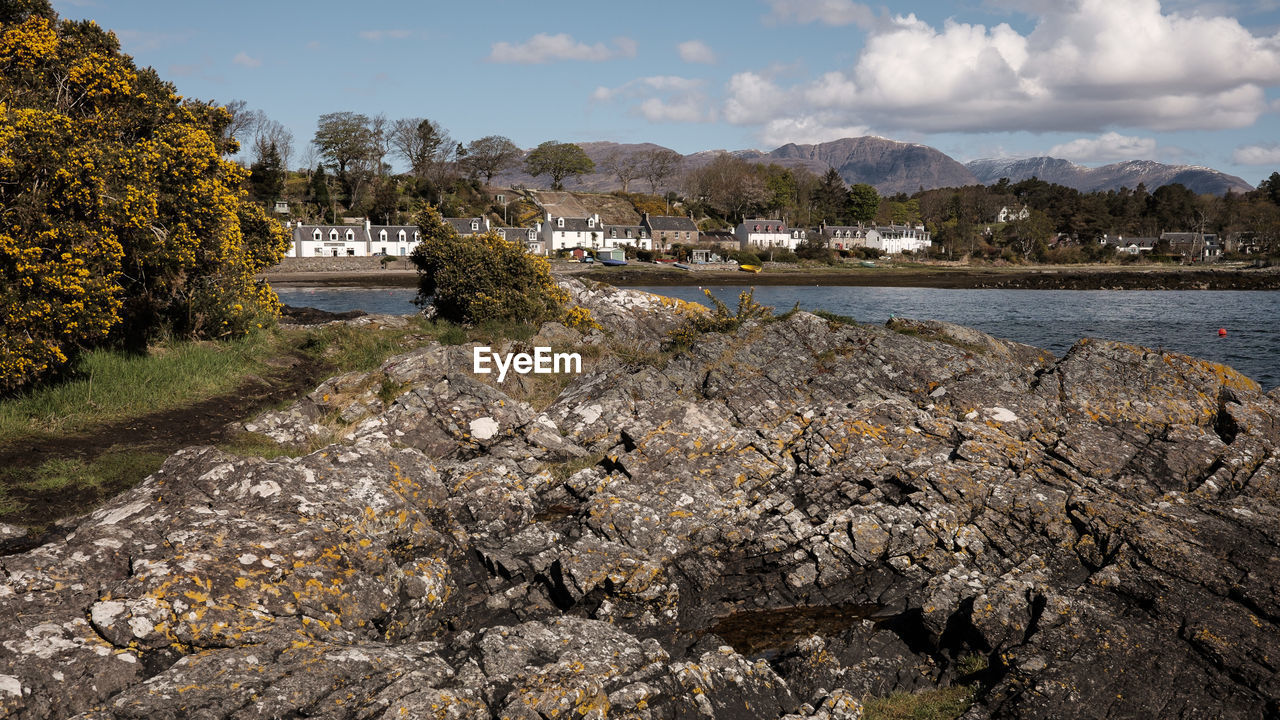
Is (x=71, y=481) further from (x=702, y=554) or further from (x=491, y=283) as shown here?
(x=491, y=283)

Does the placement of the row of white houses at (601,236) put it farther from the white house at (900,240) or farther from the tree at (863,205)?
the tree at (863,205)

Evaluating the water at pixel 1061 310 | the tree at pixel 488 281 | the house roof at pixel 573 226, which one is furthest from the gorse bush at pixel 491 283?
the house roof at pixel 573 226

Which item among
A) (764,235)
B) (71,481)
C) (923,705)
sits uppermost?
(764,235)

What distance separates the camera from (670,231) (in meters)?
121

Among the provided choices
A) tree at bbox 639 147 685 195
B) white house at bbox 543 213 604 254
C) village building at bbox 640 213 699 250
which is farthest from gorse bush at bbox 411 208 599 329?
tree at bbox 639 147 685 195

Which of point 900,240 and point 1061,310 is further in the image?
point 900,240

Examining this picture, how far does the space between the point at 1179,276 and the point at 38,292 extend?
353ft

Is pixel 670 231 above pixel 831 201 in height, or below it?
below

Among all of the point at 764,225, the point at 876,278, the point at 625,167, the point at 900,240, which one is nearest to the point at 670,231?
the point at 764,225

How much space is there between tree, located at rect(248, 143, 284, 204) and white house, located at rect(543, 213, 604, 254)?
120ft

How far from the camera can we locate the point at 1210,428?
14.9 metres

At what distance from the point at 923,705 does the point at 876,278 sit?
8786cm

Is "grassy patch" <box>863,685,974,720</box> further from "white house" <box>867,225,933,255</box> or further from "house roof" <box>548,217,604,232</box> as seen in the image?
"white house" <box>867,225,933,255</box>

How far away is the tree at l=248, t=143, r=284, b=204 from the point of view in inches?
3802
